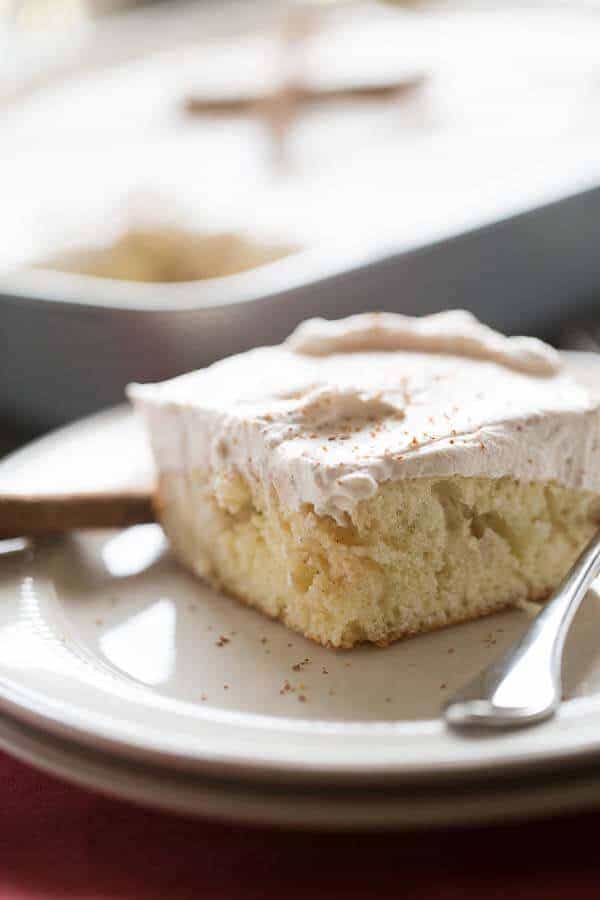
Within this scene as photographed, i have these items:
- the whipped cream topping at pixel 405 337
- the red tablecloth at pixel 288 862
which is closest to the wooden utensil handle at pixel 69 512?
the whipped cream topping at pixel 405 337

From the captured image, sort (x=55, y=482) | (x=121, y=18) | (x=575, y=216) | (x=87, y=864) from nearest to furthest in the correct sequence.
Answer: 1. (x=87, y=864)
2. (x=55, y=482)
3. (x=575, y=216)
4. (x=121, y=18)

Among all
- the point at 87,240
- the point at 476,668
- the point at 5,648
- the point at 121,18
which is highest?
the point at 121,18

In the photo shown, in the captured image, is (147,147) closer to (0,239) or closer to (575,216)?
(0,239)

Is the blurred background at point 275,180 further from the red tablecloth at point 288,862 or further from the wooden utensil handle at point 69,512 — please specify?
the red tablecloth at point 288,862

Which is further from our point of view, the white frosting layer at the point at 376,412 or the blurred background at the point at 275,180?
the blurred background at the point at 275,180

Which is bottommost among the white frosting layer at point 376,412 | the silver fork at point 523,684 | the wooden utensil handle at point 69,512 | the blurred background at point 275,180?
the silver fork at point 523,684

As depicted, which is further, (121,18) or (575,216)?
(121,18)

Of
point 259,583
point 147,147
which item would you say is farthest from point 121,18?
point 259,583

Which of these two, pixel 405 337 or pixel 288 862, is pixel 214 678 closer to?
pixel 288 862
